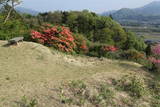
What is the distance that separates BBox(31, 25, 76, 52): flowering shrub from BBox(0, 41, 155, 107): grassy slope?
1623mm

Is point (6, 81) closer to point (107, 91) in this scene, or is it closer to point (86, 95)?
point (86, 95)

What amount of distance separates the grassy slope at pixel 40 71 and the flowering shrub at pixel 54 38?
1623 mm

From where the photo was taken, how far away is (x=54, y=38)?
1164cm

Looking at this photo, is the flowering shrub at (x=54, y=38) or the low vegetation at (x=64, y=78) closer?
the low vegetation at (x=64, y=78)

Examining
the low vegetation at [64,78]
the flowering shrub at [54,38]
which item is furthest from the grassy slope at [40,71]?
the flowering shrub at [54,38]

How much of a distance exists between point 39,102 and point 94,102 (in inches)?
53.9

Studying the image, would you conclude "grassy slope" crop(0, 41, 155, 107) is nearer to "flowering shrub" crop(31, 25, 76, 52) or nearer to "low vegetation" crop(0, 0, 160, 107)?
"low vegetation" crop(0, 0, 160, 107)

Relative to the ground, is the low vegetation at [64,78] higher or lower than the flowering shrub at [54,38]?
lower

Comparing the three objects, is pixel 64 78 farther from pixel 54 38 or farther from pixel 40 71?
pixel 54 38

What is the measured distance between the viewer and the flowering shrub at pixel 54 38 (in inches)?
453

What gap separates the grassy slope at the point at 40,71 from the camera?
6.05 m

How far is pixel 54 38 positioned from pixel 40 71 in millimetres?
4114

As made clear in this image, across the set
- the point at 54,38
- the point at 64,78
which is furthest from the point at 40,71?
the point at 54,38

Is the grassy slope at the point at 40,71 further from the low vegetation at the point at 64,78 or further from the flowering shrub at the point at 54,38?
the flowering shrub at the point at 54,38
